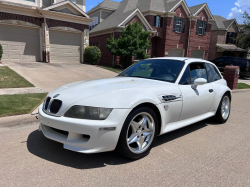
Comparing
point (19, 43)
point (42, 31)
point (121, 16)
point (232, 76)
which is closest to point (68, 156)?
point (232, 76)

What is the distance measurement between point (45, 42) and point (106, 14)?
495 inches

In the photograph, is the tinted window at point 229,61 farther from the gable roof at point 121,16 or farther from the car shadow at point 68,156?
the car shadow at point 68,156

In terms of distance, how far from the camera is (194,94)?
4004 millimetres

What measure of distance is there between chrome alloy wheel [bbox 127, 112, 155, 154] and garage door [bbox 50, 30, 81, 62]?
14585mm

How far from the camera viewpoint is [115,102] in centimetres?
287

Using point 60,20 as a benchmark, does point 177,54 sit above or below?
below

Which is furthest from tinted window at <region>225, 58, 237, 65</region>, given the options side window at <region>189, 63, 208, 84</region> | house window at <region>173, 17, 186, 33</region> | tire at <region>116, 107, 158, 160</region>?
tire at <region>116, 107, 158, 160</region>

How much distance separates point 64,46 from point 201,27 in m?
17.2

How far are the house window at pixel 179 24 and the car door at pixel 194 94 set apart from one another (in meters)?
20.3

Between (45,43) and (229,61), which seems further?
(229,61)

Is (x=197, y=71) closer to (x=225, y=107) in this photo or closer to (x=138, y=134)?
(x=225, y=107)

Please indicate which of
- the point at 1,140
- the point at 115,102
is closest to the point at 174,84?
the point at 115,102

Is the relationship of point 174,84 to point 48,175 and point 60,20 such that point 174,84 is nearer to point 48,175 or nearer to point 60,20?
point 48,175

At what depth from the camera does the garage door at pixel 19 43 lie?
14375mm
